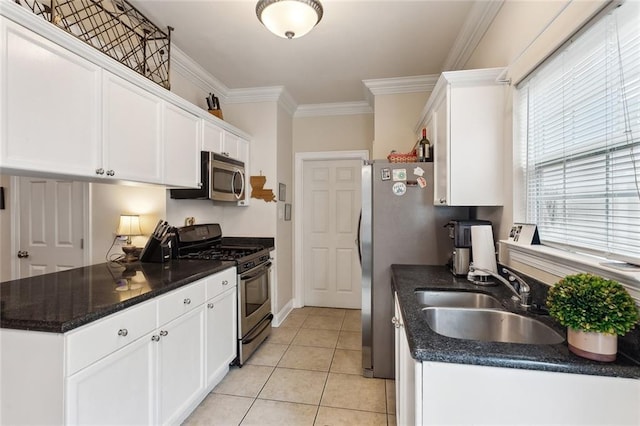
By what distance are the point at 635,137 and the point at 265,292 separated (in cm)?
275

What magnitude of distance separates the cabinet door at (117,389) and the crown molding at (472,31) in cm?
280

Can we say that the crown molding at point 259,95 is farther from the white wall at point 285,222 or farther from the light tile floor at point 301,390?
the light tile floor at point 301,390

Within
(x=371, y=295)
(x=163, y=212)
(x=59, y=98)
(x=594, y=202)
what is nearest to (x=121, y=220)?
(x=163, y=212)

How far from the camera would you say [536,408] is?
89 cm

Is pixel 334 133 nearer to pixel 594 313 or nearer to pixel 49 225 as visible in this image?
pixel 49 225

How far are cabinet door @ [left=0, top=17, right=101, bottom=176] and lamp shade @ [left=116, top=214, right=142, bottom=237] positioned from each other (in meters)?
0.79

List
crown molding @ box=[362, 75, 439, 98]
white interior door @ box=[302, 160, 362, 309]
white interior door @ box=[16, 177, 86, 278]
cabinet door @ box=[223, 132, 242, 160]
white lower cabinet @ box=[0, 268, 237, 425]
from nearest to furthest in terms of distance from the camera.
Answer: white lower cabinet @ box=[0, 268, 237, 425] < white interior door @ box=[16, 177, 86, 278] < cabinet door @ box=[223, 132, 242, 160] < crown molding @ box=[362, 75, 439, 98] < white interior door @ box=[302, 160, 362, 309]

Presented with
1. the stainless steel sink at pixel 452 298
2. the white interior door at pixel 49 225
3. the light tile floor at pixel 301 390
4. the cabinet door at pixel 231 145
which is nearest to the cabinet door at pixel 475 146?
the stainless steel sink at pixel 452 298

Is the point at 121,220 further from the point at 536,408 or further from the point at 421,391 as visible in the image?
the point at 536,408

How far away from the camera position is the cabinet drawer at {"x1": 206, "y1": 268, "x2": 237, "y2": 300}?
2107 mm

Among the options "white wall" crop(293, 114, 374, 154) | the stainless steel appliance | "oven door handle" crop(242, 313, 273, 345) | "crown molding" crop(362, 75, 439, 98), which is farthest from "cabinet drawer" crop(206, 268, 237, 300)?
"crown molding" crop(362, 75, 439, 98)

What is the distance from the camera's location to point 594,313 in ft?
2.74

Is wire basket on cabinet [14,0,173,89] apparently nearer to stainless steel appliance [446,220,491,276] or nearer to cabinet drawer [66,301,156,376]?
cabinet drawer [66,301,156,376]


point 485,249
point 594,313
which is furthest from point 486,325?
point 594,313
